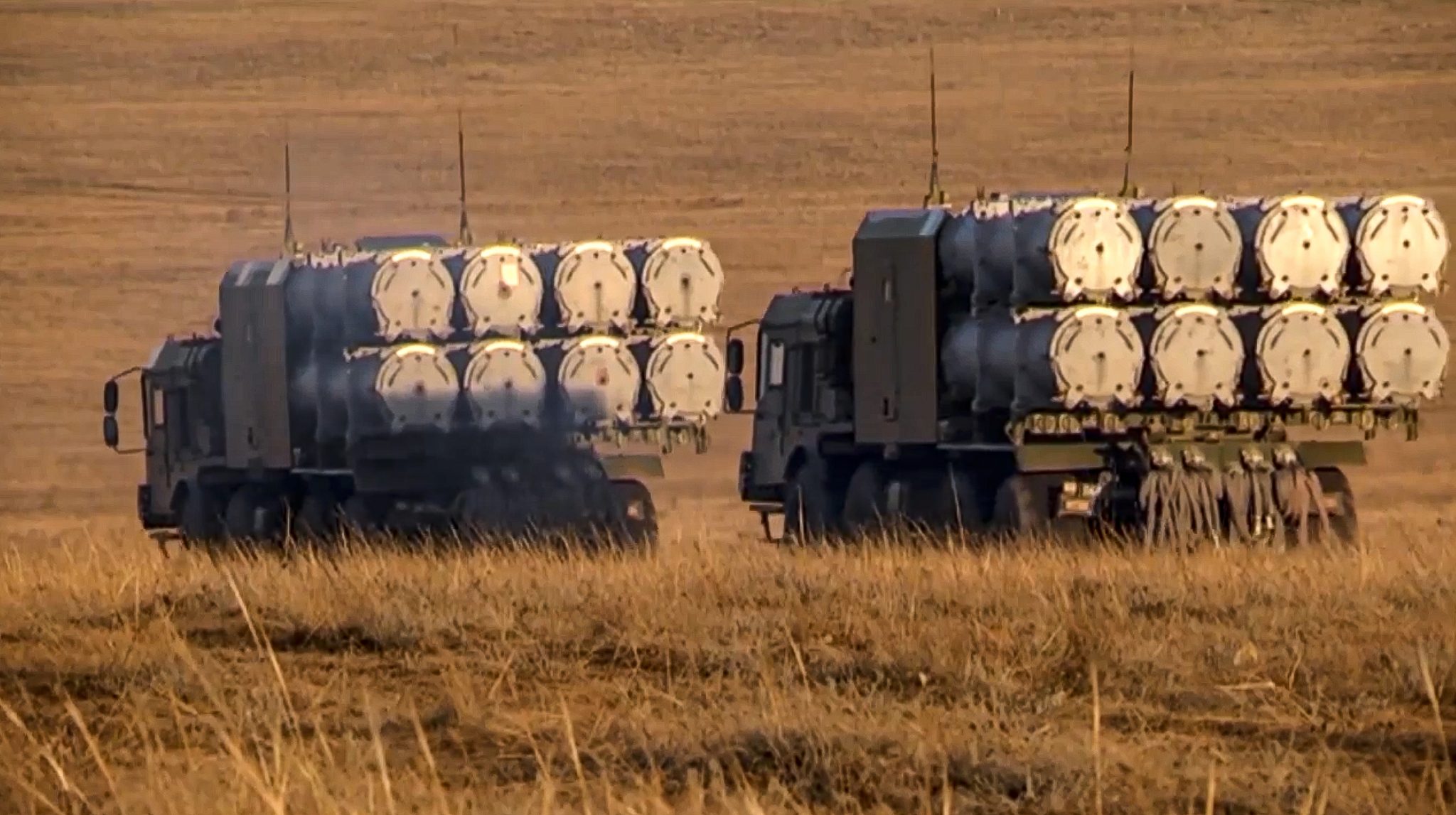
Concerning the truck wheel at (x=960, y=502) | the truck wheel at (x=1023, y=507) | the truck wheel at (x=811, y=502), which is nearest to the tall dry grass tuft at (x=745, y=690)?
the truck wheel at (x=1023, y=507)

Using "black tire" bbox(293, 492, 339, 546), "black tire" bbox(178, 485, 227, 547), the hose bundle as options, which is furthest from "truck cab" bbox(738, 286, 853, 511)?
"black tire" bbox(178, 485, 227, 547)

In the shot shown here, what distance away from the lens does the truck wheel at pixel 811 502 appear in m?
24.2

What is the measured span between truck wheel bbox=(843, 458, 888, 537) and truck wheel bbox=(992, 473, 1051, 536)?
5.30 ft

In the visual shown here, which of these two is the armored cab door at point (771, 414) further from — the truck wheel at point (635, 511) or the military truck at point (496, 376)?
the truck wheel at point (635, 511)

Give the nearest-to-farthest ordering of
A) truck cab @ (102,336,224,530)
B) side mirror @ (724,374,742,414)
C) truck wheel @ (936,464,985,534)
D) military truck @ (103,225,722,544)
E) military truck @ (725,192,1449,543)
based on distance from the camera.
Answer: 1. military truck @ (725,192,1449,543)
2. truck wheel @ (936,464,985,534)
3. military truck @ (103,225,722,544)
4. side mirror @ (724,374,742,414)
5. truck cab @ (102,336,224,530)

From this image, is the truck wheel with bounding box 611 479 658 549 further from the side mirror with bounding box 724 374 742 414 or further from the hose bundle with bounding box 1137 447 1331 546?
the hose bundle with bounding box 1137 447 1331 546

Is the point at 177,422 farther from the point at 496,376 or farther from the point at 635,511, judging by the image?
the point at 635,511

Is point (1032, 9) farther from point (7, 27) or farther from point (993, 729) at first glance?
point (993, 729)

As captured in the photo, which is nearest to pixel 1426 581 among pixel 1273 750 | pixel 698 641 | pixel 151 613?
pixel 698 641

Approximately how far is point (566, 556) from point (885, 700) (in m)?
9.08

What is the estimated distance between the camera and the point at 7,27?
64938 mm

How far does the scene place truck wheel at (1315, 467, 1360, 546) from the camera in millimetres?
21578

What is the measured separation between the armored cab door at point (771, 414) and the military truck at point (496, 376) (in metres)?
0.54

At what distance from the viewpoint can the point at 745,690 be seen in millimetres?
10930
